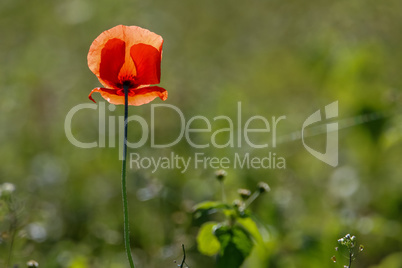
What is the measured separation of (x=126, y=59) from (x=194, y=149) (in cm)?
171

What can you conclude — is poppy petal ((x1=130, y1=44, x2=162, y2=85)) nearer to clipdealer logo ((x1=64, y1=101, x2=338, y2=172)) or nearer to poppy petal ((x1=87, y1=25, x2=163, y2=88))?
poppy petal ((x1=87, y1=25, x2=163, y2=88))

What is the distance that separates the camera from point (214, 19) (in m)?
6.48

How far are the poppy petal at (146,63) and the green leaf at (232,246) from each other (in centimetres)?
49

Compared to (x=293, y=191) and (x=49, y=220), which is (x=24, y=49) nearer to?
(x=49, y=220)

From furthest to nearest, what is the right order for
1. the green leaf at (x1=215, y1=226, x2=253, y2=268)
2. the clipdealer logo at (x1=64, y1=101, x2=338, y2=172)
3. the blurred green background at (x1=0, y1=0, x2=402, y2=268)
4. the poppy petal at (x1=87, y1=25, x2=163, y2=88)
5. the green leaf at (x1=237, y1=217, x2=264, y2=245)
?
the clipdealer logo at (x1=64, y1=101, x2=338, y2=172), the blurred green background at (x1=0, y1=0, x2=402, y2=268), the green leaf at (x1=237, y1=217, x2=264, y2=245), the green leaf at (x1=215, y1=226, x2=253, y2=268), the poppy petal at (x1=87, y1=25, x2=163, y2=88)

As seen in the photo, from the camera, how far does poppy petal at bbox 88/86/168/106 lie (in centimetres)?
167

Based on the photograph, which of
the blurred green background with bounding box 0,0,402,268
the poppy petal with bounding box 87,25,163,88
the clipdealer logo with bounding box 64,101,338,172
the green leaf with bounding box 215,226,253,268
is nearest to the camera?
the poppy petal with bounding box 87,25,163,88

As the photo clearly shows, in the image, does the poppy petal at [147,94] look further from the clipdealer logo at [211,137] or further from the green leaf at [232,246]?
the clipdealer logo at [211,137]

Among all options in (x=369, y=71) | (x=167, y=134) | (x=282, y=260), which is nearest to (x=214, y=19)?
(x=167, y=134)

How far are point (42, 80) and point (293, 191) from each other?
88.1 inches

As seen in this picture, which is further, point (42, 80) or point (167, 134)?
point (42, 80)

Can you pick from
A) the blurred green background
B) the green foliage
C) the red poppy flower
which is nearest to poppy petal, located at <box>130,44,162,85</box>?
the red poppy flower

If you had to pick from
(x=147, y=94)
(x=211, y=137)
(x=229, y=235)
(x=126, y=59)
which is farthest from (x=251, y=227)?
(x=211, y=137)

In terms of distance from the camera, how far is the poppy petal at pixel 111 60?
164 cm
